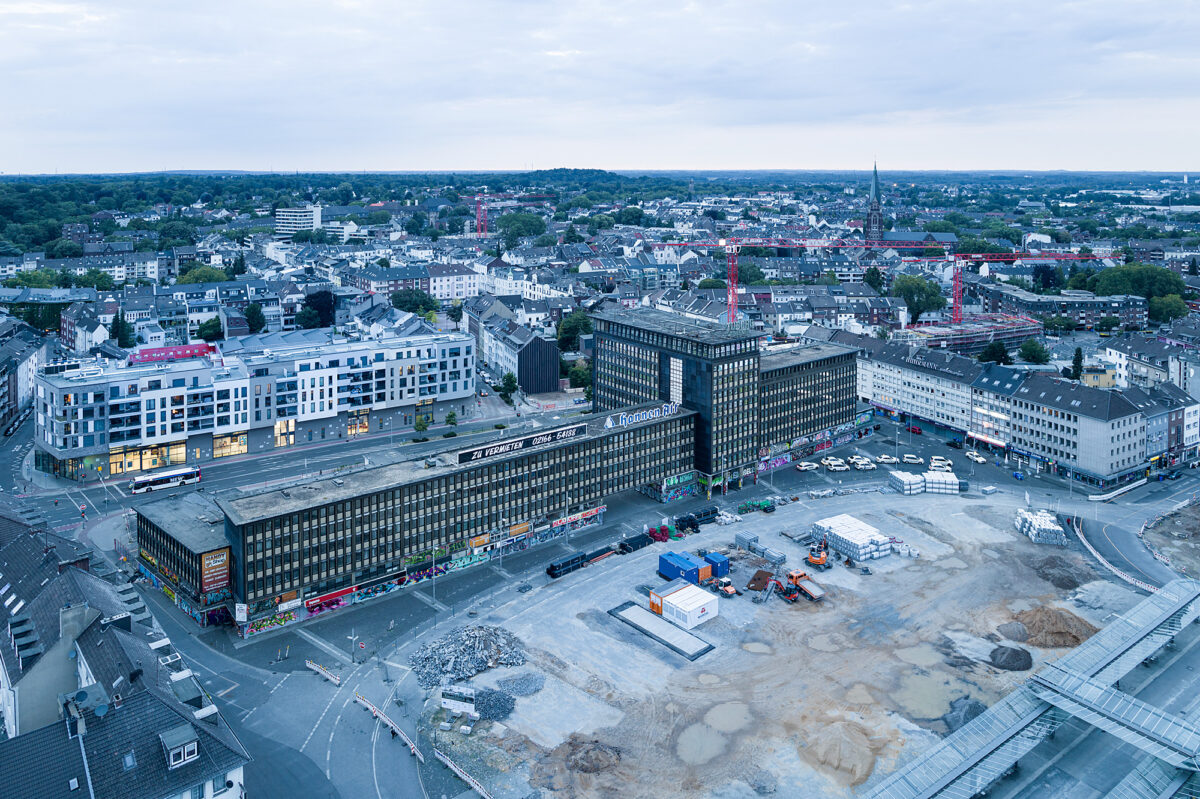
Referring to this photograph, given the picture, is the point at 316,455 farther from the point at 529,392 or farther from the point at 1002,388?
the point at 1002,388

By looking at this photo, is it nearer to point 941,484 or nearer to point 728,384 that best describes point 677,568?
point 728,384

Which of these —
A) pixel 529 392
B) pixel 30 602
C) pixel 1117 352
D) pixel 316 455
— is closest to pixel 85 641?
pixel 30 602

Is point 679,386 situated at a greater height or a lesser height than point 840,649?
greater

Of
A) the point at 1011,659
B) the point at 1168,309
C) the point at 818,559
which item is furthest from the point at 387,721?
the point at 1168,309

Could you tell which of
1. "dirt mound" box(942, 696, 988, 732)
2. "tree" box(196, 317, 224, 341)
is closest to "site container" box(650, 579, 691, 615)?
"dirt mound" box(942, 696, 988, 732)

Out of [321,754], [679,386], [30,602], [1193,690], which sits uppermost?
[679,386]

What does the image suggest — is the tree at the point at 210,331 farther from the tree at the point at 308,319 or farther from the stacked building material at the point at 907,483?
the stacked building material at the point at 907,483
